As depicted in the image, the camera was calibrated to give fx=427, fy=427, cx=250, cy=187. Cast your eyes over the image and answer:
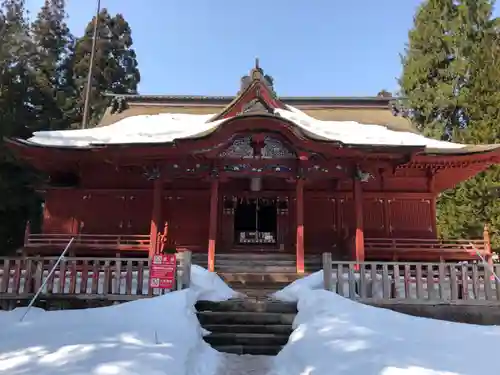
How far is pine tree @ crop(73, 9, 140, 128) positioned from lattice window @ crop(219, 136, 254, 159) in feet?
66.7

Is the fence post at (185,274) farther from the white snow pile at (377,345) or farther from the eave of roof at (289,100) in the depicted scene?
the eave of roof at (289,100)

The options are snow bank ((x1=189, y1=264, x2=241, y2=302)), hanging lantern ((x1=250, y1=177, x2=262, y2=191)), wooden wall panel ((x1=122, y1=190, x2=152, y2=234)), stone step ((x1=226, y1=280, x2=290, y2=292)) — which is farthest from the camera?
wooden wall panel ((x1=122, y1=190, x2=152, y2=234))

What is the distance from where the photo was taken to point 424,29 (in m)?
26.8

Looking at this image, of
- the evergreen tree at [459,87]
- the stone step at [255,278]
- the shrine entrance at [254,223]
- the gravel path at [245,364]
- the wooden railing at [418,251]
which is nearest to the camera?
the gravel path at [245,364]

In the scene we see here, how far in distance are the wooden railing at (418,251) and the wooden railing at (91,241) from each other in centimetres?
663

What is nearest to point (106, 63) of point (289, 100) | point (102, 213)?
point (289, 100)

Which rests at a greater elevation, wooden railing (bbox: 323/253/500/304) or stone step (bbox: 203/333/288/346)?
wooden railing (bbox: 323/253/500/304)

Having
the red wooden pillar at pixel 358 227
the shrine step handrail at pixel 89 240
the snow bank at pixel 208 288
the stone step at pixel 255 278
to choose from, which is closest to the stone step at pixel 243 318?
the snow bank at pixel 208 288

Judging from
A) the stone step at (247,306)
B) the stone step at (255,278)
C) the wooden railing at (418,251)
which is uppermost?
the wooden railing at (418,251)

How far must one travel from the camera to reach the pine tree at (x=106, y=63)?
30500mm

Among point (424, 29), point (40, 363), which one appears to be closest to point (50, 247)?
point (40, 363)

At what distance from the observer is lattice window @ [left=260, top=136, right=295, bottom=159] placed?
1203 centimetres

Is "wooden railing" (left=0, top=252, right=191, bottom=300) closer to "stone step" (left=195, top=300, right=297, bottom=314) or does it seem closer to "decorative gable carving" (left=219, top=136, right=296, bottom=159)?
"stone step" (left=195, top=300, right=297, bottom=314)

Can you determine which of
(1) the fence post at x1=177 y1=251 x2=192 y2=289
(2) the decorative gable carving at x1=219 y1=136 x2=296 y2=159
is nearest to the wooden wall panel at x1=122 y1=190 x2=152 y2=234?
(2) the decorative gable carving at x1=219 y1=136 x2=296 y2=159
